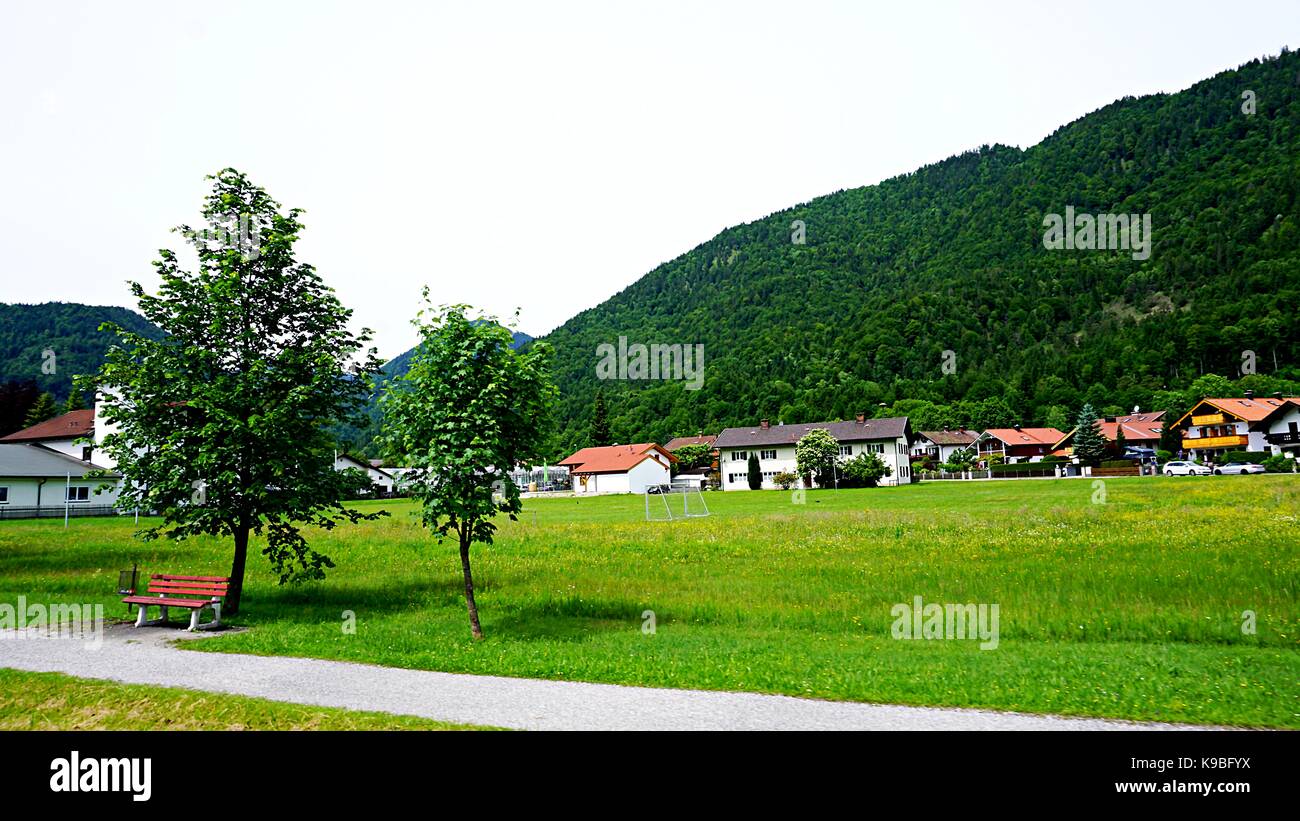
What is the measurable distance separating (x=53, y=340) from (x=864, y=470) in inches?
5664

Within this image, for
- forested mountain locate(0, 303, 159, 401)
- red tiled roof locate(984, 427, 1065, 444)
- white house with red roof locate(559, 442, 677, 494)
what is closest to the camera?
white house with red roof locate(559, 442, 677, 494)

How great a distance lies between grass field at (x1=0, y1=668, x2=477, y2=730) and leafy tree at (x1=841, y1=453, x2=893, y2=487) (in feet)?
246

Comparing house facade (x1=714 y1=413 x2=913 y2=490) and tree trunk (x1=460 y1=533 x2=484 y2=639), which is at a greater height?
house facade (x1=714 y1=413 x2=913 y2=490)

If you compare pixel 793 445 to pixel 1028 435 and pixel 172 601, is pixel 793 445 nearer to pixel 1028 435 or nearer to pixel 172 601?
pixel 1028 435

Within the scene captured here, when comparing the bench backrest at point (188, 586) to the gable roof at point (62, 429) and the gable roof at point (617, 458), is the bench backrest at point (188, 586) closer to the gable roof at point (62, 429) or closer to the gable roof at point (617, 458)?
the gable roof at point (62, 429)

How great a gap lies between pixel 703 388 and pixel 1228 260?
125416 millimetres

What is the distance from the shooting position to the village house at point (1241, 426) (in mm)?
83312

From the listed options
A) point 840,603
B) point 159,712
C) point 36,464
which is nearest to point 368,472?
point 840,603

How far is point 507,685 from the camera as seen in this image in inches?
396

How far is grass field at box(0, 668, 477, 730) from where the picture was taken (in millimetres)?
7980

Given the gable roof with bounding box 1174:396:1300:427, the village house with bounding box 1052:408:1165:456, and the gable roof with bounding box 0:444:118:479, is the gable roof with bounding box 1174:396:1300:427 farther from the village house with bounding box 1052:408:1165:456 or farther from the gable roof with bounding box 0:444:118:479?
the gable roof with bounding box 0:444:118:479

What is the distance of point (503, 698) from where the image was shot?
9.27 meters

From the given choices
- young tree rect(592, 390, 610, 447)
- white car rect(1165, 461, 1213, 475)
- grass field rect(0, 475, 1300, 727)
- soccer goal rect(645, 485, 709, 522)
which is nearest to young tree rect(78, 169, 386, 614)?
grass field rect(0, 475, 1300, 727)

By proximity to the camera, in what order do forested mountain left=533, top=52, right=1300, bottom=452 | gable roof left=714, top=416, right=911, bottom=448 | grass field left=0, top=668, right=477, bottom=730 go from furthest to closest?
forested mountain left=533, top=52, right=1300, bottom=452 → gable roof left=714, top=416, right=911, bottom=448 → grass field left=0, top=668, right=477, bottom=730
